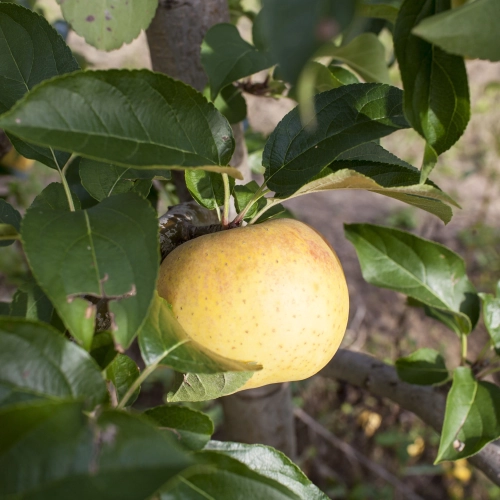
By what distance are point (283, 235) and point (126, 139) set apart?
0.22m

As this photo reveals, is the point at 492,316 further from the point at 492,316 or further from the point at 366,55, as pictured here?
the point at 366,55

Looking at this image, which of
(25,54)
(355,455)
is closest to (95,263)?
(25,54)

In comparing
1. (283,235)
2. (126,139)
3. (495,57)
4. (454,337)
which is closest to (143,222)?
(126,139)

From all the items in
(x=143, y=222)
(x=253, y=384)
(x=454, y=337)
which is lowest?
(x=454, y=337)

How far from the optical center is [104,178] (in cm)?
66

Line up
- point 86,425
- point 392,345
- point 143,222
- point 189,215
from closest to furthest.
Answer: point 86,425 < point 143,222 < point 189,215 < point 392,345

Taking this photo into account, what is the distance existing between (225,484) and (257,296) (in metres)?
0.19

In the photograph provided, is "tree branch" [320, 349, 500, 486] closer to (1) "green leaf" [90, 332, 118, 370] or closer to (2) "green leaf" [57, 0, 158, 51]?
(1) "green leaf" [90, 332, 118, 370]

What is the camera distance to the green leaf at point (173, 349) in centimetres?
48

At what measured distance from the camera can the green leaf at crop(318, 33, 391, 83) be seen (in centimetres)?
91

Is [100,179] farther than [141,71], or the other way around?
[100,179]

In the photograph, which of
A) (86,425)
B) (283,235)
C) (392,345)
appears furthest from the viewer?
(392,345)

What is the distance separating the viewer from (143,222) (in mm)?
477

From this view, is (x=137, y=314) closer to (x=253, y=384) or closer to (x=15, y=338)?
(x=15, y=338)
